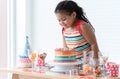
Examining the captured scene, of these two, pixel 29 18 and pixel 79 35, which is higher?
pixel 29 18

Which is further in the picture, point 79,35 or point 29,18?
point 29,18

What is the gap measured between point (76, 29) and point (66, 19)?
112 mm

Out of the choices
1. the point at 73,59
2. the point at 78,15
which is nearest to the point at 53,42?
the point at 78,15

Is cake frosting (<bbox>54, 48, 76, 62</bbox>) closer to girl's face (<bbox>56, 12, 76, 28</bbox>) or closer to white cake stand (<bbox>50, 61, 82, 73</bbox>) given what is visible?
white cake stand (<bbox>50, 61, 82, 73</bbox>)

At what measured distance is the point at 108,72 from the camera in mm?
1378

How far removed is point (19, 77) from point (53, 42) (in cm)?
97

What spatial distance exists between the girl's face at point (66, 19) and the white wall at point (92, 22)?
0.69m

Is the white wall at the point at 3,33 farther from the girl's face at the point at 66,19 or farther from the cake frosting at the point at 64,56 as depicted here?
the cake frosting at the point at 64,56

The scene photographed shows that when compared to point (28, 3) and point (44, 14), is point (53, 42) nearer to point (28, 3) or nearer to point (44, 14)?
point (44, 14)

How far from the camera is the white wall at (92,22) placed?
227cm

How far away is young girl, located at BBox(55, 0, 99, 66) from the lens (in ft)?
5.27

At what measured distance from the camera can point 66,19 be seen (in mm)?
1624

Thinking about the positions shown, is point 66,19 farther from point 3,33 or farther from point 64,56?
point 3,33

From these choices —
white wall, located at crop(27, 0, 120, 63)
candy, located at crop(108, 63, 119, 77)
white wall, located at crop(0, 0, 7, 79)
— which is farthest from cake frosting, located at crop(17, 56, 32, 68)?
white wall, located at crop(0, 0, 7, 79)
